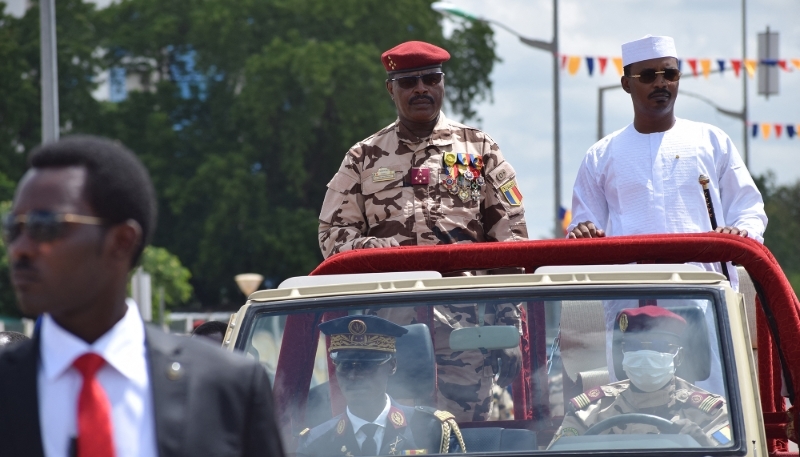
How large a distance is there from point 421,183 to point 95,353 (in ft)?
11.3

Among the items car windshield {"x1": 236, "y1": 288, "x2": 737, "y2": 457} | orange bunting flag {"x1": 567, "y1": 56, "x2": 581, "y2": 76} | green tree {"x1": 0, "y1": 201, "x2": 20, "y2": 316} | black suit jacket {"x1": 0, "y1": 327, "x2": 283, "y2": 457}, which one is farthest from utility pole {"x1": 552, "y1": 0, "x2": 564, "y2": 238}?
black suit jacket {"x1": 0, "y1": 327, "x2": 283, "y2": 457}

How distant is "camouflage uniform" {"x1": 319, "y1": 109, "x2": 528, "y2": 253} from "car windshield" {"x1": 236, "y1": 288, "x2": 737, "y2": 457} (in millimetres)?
1423

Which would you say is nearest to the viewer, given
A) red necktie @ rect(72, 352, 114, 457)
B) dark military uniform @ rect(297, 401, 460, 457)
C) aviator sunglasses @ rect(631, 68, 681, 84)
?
red necktie @ rect(72, 352, 114, 457)

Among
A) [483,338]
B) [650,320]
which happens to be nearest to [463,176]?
[483,338]

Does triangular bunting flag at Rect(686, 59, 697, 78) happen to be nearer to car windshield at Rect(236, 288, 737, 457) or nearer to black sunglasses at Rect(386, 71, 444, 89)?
black sunglasses at Rect(386, 71, 444, 89)

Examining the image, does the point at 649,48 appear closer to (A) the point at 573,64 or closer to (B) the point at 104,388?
(B) the point at 104,388

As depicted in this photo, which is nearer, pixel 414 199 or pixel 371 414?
pixel 371 414

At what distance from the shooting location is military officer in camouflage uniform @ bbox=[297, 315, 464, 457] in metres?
3.96

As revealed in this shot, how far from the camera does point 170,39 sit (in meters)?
48.9

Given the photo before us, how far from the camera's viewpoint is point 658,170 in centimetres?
564

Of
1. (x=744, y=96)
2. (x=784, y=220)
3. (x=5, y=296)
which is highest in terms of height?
(x=744, y=96)

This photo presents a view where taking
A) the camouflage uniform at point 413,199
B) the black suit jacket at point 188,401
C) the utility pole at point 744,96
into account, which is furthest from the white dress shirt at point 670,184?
the utility pole at point 744,96

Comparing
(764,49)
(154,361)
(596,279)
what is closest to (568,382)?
(596,279)

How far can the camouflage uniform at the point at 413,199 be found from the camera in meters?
5.66
